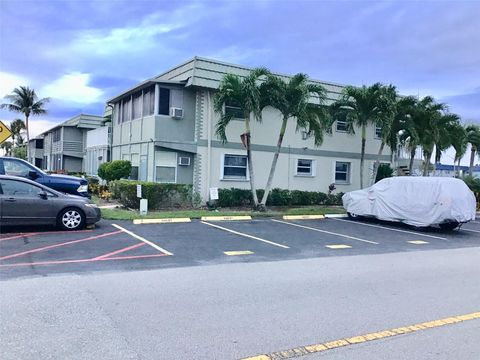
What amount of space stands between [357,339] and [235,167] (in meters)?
16.0

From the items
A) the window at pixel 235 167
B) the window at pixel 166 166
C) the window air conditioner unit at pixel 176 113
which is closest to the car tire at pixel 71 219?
the window at pixel 166 166

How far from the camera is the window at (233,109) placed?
17.8m

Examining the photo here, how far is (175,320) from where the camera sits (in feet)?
16.8

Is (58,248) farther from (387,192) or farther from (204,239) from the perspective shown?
(387,192)

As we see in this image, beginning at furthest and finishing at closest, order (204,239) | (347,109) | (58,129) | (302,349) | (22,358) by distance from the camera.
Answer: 1. (58,129)
2. (347,109)
3. (204,239)
4. (302,349)
5. (22,358)

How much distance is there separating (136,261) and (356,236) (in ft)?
23.4

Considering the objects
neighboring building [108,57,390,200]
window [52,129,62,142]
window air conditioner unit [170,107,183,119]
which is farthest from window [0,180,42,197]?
window [52,129,62,142]

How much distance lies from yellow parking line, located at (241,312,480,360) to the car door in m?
9.04

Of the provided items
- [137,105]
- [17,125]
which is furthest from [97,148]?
[17,125]

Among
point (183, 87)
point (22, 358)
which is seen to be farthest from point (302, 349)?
point (183, 87)

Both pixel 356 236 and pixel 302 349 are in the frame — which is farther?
pixel 356 236

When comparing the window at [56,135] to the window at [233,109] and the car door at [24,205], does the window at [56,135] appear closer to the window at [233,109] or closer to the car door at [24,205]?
the window at [233,109]

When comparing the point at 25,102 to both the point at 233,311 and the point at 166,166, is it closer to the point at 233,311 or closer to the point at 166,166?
the point at 166,166

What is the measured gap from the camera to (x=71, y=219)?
465 inches
